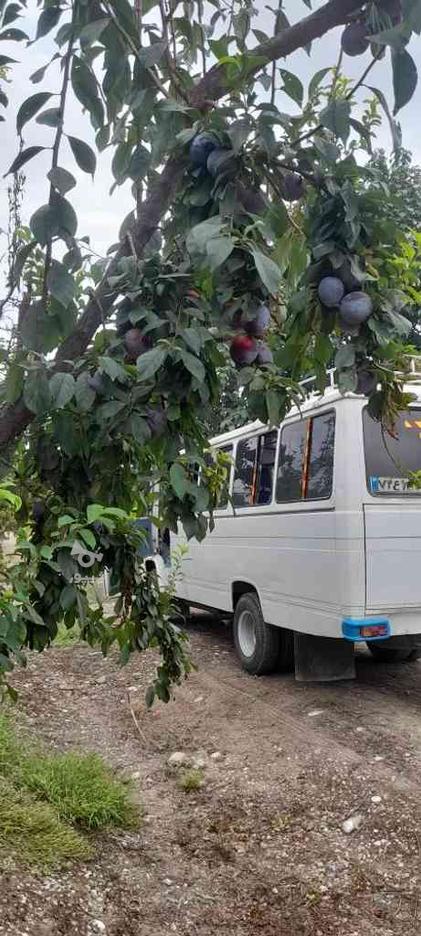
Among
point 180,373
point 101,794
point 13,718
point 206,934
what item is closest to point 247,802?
point 101,794

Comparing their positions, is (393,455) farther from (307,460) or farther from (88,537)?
(88,537)

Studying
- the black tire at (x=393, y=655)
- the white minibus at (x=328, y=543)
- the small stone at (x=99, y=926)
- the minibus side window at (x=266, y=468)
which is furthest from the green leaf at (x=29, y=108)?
the black tire at (x=393, y=655)

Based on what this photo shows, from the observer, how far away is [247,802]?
12.8 feet

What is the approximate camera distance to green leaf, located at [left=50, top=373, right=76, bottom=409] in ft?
4.85

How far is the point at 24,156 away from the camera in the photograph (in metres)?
1.26

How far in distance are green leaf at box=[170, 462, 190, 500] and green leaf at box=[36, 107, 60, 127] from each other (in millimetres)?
858

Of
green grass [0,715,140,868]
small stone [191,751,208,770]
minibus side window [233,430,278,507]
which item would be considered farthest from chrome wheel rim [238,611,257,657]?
green grass [0,715,140,868]

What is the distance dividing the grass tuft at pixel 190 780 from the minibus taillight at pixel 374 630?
4.52 feet

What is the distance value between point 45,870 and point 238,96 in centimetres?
273

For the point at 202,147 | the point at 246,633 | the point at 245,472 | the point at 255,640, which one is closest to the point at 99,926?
the point at 202,147

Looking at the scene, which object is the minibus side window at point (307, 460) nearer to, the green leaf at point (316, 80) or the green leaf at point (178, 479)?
the green leaf at point (178, 479)

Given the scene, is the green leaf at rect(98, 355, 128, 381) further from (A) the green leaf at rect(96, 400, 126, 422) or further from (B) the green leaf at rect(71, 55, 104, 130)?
(B) the green leaf at rect(71, 55, 104, 130)

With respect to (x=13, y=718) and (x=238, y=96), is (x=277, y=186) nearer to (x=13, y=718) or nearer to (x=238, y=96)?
(x=238, y=96)

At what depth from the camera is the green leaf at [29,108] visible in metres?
1.28
